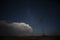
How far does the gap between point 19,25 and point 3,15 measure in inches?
14.4

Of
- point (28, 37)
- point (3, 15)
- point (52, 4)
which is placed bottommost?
point (28, 37)

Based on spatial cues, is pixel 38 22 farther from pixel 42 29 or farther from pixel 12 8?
pixel 12 8

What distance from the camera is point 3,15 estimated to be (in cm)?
305

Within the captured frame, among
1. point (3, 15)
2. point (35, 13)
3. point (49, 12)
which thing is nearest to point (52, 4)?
point (49, 12)

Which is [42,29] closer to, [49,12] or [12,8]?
[49,12]

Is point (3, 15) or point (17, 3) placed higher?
point (17, 3)

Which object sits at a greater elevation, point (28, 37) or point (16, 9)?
point (16, 9)

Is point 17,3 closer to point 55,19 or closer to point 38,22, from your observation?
point 38,22

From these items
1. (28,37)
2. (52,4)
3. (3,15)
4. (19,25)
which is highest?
(52,4)

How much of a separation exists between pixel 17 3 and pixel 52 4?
2.27 ft

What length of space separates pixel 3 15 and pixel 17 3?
358 millimetres

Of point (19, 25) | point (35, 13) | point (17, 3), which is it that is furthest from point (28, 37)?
point (17, 3)

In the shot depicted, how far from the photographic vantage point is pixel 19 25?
3.04 m

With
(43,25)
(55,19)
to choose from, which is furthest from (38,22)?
(55,19)
